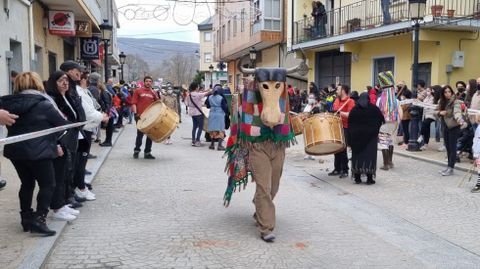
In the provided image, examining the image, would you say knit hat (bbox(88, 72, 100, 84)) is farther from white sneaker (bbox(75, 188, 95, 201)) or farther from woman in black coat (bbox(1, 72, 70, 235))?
woman in black coat (bbox(1, 72, 70, 235))

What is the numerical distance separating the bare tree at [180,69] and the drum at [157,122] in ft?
218

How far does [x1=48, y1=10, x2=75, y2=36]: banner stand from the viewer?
15.7 metres

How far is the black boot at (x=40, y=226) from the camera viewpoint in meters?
5.30

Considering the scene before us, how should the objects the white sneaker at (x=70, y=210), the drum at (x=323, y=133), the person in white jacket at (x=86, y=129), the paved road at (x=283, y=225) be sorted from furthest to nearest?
1. the drum at (x=323, y=133)
2. the person in white jacket at (x=86, y=129)
3. the white sneaker at (x=70, y=210)
4. the paved road at (x=283, y=225)

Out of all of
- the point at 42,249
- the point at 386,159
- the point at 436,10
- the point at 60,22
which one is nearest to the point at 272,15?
the point at 436,10

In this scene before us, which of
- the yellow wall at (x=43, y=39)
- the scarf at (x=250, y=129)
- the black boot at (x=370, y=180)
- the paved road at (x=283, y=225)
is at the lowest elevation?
the paved road at (x=283, y=225)

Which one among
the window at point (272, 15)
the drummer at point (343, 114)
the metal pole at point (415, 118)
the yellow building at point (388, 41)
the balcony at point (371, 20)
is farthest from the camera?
the window at point (272, 15)

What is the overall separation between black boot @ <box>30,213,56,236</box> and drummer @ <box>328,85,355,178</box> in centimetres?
528

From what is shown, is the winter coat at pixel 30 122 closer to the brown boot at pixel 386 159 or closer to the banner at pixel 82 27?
the brown boot at pixel 386 159

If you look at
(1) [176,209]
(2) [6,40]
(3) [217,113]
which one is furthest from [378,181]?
(2) [6,40]

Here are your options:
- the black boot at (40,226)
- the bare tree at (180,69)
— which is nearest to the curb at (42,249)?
the black boot at (40,226)

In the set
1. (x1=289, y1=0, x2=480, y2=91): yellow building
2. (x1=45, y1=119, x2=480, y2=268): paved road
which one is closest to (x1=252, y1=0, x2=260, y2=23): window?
(x1=289, y1=0, x2=480, y2=91): yellow building

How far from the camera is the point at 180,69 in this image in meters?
80.0

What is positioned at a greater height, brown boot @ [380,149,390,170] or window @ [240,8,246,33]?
Answer: window @ [240,8,246,33]
